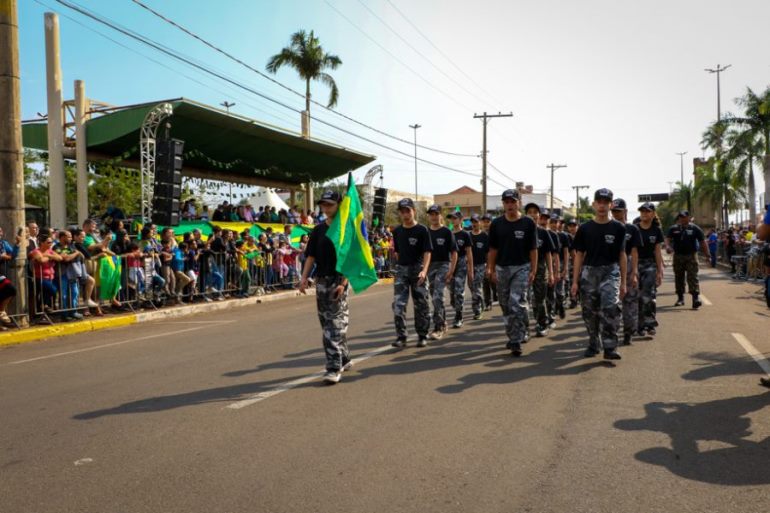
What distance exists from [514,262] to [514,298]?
1.56 ft

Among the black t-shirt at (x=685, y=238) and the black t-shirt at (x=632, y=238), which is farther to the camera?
the black t-shirt at (x=685, y=238)

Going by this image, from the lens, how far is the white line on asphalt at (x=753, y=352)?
700cm

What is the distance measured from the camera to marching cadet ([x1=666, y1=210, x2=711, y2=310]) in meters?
13.0

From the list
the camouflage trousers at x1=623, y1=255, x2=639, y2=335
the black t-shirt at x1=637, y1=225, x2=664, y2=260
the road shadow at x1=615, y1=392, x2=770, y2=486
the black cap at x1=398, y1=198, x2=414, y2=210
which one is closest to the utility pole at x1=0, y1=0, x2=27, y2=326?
the black cap at x1=398, y1=198, x2=414, y2=210

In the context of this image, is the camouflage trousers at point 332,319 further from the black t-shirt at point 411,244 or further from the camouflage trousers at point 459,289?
the camouflage trousers at point 459,289

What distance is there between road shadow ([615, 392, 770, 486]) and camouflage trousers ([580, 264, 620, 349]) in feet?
6.65

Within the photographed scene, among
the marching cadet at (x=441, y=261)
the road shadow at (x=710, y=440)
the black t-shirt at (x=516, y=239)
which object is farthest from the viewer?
the marching cadet at (x=441, y=261)

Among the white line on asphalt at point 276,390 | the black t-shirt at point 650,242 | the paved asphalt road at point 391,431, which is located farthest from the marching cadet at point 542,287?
the white line on asphalt at point 276,390

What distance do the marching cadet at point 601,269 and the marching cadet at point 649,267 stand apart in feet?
6.32

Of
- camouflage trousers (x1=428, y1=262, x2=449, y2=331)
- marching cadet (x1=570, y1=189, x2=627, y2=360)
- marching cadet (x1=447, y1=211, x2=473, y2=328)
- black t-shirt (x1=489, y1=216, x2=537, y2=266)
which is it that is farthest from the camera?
marching cadet (x1=447, y1=211, x2=473, y2=328)

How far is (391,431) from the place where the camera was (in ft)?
15.7

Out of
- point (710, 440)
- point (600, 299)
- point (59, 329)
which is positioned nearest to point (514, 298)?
point (600, 299)

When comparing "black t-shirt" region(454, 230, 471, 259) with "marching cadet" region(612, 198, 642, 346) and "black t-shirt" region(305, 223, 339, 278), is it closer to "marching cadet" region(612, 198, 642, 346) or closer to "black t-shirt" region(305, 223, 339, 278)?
"marching cadet" region(612, 198, 642, 346)

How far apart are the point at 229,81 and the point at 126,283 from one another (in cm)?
916
